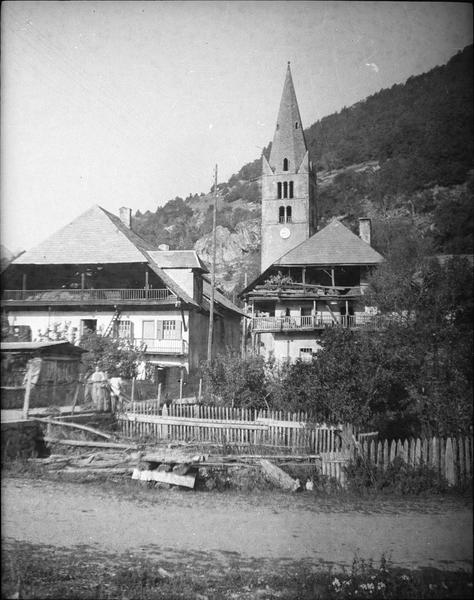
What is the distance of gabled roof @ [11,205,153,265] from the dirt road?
20123 millimetres

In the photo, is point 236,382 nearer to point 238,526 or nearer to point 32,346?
point 32,346

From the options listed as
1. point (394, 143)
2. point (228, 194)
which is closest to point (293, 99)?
point (394, 143)

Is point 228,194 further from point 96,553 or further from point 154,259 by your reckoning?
point 96,553

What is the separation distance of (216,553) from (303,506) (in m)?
3.68

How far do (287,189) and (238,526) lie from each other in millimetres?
45211

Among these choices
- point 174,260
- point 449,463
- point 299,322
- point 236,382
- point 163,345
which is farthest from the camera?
point 174,260

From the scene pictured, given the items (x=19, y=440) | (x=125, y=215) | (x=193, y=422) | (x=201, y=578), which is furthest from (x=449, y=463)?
(x=125, y=215)

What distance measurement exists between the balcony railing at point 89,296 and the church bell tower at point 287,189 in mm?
20359

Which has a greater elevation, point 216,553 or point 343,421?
point 343,421

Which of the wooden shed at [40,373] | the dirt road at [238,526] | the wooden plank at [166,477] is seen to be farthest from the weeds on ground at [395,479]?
the wooden shed at [40,373]

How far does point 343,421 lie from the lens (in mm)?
13758

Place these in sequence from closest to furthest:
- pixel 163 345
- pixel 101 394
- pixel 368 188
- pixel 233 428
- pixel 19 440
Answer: pixel 19 440 < pixel 233 428 < pixel 101 394 < pixel 163 345 < pixel 368 188

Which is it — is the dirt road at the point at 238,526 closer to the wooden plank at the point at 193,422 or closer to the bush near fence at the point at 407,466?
the bush near fence at the point at 407,466

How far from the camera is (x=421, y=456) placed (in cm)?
1266
